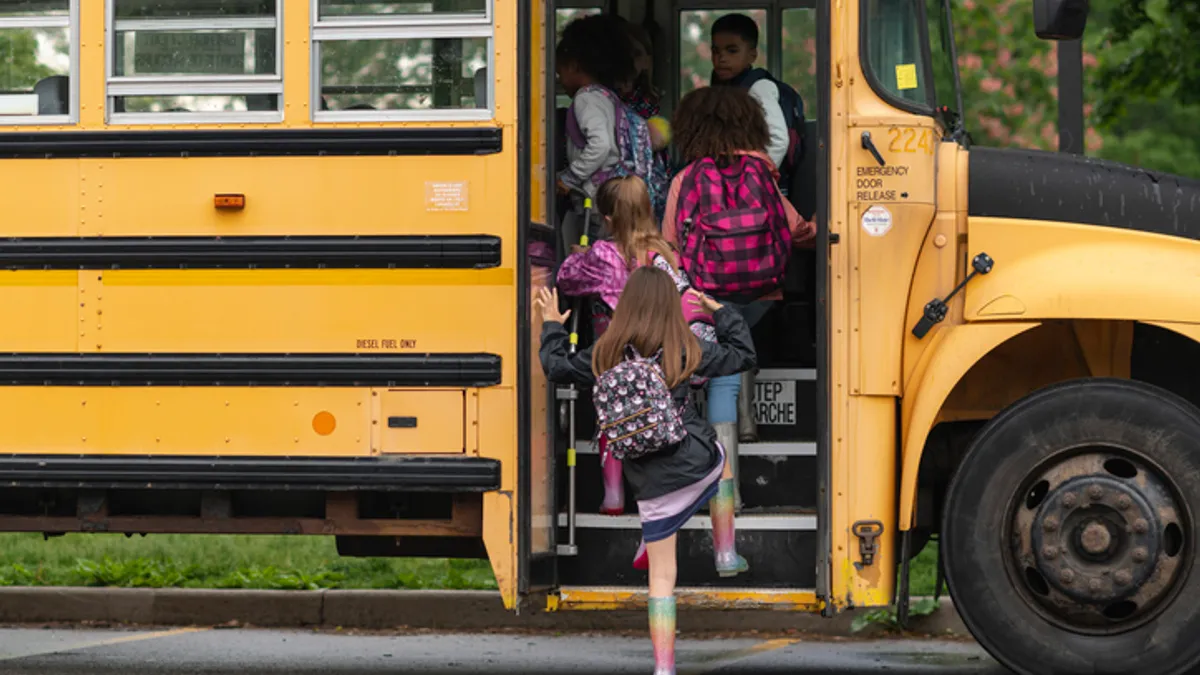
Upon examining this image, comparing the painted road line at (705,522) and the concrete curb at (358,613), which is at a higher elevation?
the painted road line at (705,522)

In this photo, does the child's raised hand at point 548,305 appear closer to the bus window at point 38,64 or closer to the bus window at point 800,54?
the bus window at point 38,64

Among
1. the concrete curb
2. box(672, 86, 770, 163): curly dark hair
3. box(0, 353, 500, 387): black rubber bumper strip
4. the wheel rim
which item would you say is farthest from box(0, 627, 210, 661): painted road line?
the wheel rim

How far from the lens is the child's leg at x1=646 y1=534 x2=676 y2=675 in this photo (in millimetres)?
5230

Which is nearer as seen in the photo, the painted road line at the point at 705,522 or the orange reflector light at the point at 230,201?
the orange reflector light at the point at 230,201

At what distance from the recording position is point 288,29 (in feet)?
17.4

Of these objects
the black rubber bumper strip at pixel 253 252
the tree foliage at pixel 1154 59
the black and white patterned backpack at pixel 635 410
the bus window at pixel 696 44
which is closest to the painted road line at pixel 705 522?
the black and white patterned backpack at pixel 635 410

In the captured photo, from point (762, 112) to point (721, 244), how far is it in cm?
53

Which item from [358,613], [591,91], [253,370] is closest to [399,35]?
[591,91]

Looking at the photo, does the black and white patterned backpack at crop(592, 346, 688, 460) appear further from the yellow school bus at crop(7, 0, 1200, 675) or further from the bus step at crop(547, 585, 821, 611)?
the bus step at crop(547, 585, 821, 611)

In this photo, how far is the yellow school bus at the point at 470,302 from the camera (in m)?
5.17

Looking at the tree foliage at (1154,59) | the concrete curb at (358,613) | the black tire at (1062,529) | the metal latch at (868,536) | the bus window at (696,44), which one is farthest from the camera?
the tree foliage at (1154,59)

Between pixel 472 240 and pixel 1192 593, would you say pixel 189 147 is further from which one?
pixel 1192 593

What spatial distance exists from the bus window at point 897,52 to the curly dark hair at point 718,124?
553mm

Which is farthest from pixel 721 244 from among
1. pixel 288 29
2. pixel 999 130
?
pixel 999 130
